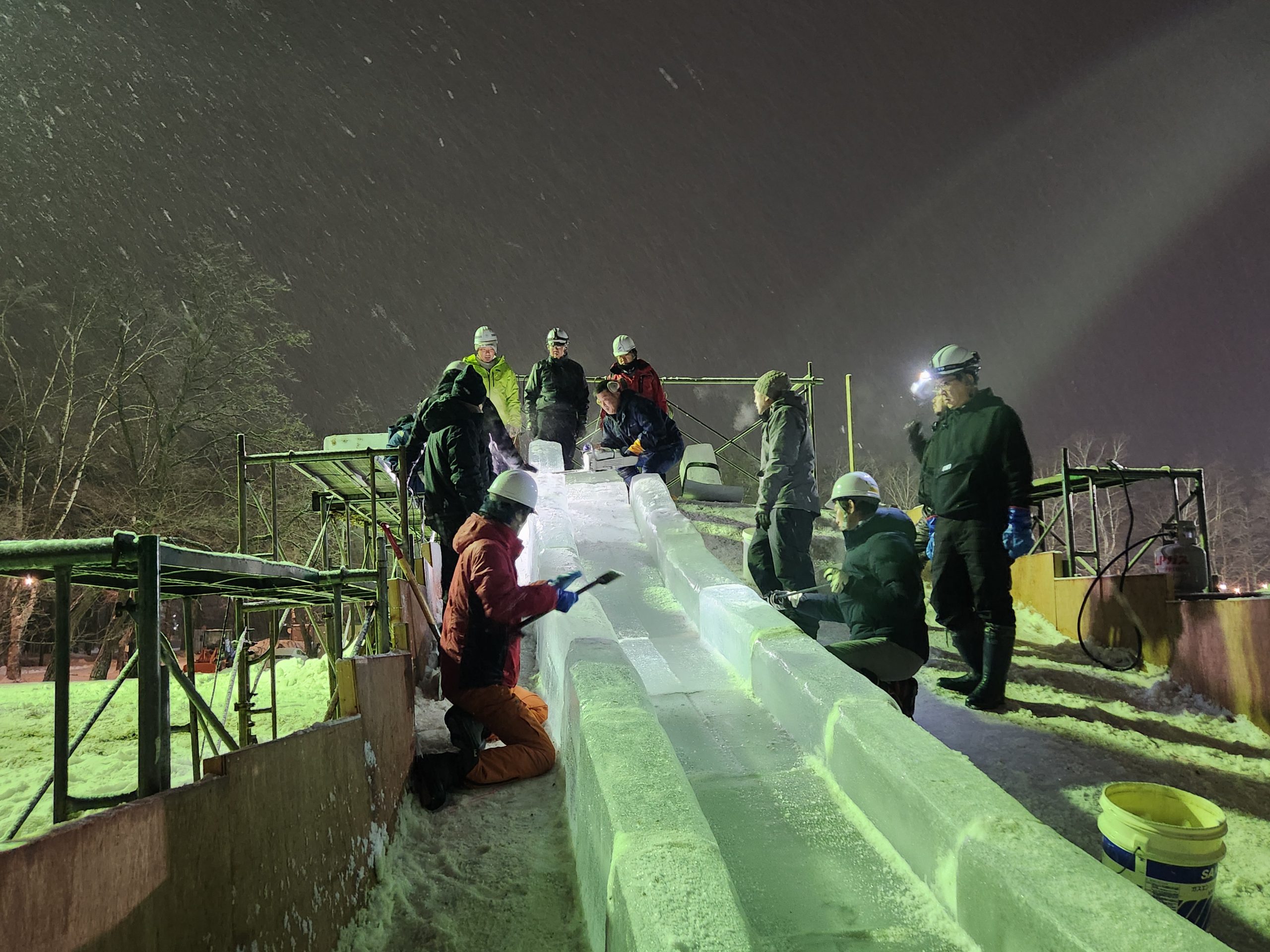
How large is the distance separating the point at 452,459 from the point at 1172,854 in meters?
4.82

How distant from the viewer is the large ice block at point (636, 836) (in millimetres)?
1951

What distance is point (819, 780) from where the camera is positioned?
10.6 ft

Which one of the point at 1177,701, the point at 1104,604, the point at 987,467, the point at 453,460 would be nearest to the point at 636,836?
the point at 987,467

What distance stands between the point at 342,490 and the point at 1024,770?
7784mm

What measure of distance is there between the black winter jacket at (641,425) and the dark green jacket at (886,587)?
15.5 ft

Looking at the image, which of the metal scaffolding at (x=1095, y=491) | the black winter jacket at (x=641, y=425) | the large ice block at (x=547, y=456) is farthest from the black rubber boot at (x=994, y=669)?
the large ice block at (x=547, y=456)

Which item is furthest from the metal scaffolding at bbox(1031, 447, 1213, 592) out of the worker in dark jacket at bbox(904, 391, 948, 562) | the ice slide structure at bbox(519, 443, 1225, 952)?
the ice slide structure at bbox(519, 443, 1225, 952)

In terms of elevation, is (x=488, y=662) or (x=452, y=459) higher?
(x=452, y=459)

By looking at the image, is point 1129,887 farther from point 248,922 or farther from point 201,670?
point 201,670

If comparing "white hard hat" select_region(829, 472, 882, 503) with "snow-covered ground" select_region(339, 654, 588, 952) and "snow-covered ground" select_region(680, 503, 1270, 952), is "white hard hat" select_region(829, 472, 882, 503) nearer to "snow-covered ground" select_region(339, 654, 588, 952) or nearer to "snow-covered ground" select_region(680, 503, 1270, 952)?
"snow-covered ground" select_region(680, 503, 1270, 952)

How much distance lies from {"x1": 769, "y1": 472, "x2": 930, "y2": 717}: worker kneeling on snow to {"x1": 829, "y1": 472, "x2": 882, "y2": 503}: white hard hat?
0.02 m

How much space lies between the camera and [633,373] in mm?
9328

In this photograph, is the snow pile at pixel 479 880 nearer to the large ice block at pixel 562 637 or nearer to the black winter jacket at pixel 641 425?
the large ice block at pixel 562 637

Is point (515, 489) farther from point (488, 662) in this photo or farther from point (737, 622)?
point (737, 622)
